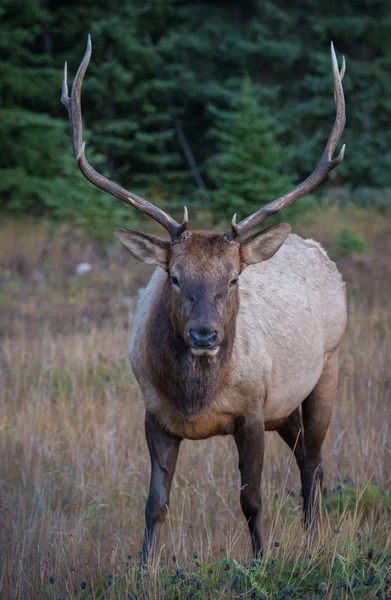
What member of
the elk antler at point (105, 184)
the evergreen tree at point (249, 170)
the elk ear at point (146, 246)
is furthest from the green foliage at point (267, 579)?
the evergreen tree at point (249, 170)

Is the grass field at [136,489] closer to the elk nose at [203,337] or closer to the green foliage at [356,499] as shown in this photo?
the green foliage at [356,499]

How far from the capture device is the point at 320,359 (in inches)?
231

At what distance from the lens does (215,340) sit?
14.1ft

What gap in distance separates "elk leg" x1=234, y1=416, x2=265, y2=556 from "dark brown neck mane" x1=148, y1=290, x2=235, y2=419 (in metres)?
0.34

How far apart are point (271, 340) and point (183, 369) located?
895 mm

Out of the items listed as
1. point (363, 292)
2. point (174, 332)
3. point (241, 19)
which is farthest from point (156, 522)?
point (241, 19)

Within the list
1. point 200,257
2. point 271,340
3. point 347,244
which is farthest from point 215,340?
point 347,244

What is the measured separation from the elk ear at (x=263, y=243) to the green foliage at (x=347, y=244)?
10.2m

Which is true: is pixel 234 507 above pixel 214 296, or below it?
below

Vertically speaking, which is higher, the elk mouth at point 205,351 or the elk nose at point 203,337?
the elk nose at point 203,337

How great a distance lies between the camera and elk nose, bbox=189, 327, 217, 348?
4.26 meters

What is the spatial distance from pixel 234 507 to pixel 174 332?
1.49m

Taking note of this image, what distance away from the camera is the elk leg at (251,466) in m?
4.91

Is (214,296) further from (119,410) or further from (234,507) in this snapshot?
(119,410)
